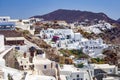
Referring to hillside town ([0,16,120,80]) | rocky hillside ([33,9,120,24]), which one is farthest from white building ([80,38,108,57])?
rocky hillside ([33,9,120,24])

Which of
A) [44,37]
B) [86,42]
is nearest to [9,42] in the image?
[44,37]

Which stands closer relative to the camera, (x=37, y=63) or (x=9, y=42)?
(x=37, y=63)

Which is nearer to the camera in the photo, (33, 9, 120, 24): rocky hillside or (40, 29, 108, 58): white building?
(40, 29, 108, 58): white building

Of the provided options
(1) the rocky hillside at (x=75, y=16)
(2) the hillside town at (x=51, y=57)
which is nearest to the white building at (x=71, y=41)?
(2) the hillside town at (x=51, y=57)

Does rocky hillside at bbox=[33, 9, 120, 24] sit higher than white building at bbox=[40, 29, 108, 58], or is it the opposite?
rocky hillside at bbox=[33, 9, 120, 24]

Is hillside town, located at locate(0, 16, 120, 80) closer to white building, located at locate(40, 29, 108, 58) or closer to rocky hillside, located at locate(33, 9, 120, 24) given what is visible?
white building, located at locate(40, 29, 108, 58)

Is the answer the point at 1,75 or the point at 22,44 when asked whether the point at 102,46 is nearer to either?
the point at 22,44

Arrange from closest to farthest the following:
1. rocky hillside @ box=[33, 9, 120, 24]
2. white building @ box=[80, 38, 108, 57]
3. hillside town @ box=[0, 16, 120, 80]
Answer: hillside town @ box=[0, 16, 120, 80]
white building @ box=[80, 38, 108, 57]
rocky hillside @ box=[33, 9, 120, 24]

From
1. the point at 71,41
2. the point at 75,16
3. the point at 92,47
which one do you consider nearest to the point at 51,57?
the point at 92,47

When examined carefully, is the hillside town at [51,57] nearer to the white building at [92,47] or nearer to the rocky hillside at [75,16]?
the white building at [92,47]

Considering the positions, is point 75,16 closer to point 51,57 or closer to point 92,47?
point 92,47
